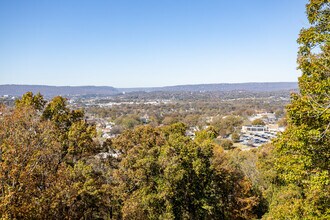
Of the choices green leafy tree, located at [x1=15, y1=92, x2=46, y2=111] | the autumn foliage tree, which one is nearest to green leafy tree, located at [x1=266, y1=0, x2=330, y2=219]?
the autumn foliage tree

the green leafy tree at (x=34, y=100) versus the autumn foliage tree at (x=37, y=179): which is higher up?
the green leafy tree at (x=34, y=100)

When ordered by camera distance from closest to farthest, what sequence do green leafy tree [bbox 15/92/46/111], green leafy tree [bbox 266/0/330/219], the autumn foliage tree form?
green leafy tree [bbox 266/0/330/219] → the autumn foliage tree → green leafy tree [bbox 15/92/46/111]

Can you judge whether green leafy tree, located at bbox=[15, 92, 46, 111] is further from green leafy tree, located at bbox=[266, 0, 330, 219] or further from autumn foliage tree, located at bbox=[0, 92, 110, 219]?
green leafy tree, located at bbox=[266, 0, 330, 219]

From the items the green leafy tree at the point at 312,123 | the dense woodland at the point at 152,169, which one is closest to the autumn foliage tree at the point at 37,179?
the dense woodland at the point at 152,169

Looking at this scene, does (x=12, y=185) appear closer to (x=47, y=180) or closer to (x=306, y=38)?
(x=47, y=180)

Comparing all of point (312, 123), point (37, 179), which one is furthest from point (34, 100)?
point (312, 123)

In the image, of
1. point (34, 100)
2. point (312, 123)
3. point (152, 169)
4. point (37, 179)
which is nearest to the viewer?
point (312, 123)

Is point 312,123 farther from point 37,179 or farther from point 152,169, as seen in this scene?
point 37,179

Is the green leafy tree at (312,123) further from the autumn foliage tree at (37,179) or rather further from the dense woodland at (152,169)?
the autumn foliage tree at (37,179)

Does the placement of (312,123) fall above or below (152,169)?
above
